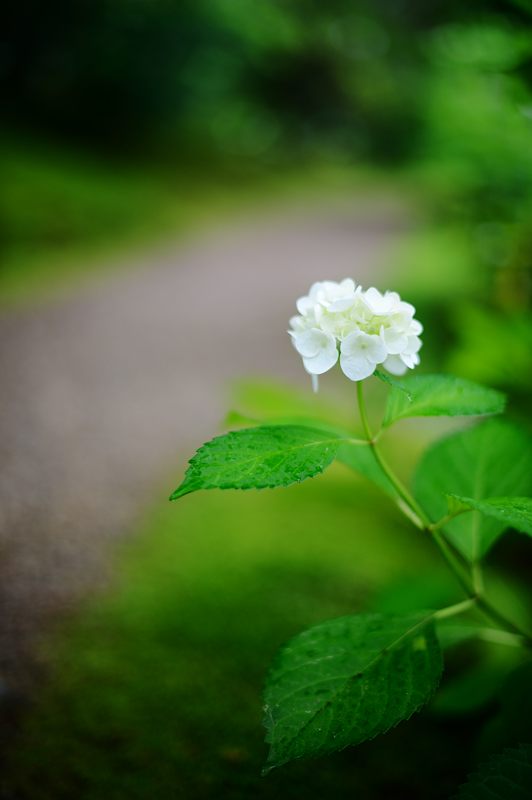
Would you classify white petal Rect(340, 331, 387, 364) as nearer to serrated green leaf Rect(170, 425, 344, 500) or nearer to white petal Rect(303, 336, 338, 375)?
white petal Rect(303, 336, 338, 375)

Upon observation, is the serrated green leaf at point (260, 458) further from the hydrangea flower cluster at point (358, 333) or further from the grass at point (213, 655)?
the grass at point (213, 655)

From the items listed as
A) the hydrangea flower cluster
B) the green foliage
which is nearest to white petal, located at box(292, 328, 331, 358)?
the hydrangea flower cluster

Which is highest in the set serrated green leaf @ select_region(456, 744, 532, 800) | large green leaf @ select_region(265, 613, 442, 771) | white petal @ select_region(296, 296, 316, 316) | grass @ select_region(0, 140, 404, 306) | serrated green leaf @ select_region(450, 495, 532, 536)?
grass @ select_region(0, 140, 404, 306)

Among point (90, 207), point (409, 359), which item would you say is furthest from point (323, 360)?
point (90, 207)

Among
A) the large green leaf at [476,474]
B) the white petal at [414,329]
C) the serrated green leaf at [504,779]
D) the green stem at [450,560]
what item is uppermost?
the white petal at [414,329]

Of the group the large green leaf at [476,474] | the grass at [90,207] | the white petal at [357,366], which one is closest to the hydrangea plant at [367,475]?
the white petal at [357,366]

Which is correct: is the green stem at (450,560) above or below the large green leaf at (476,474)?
below
